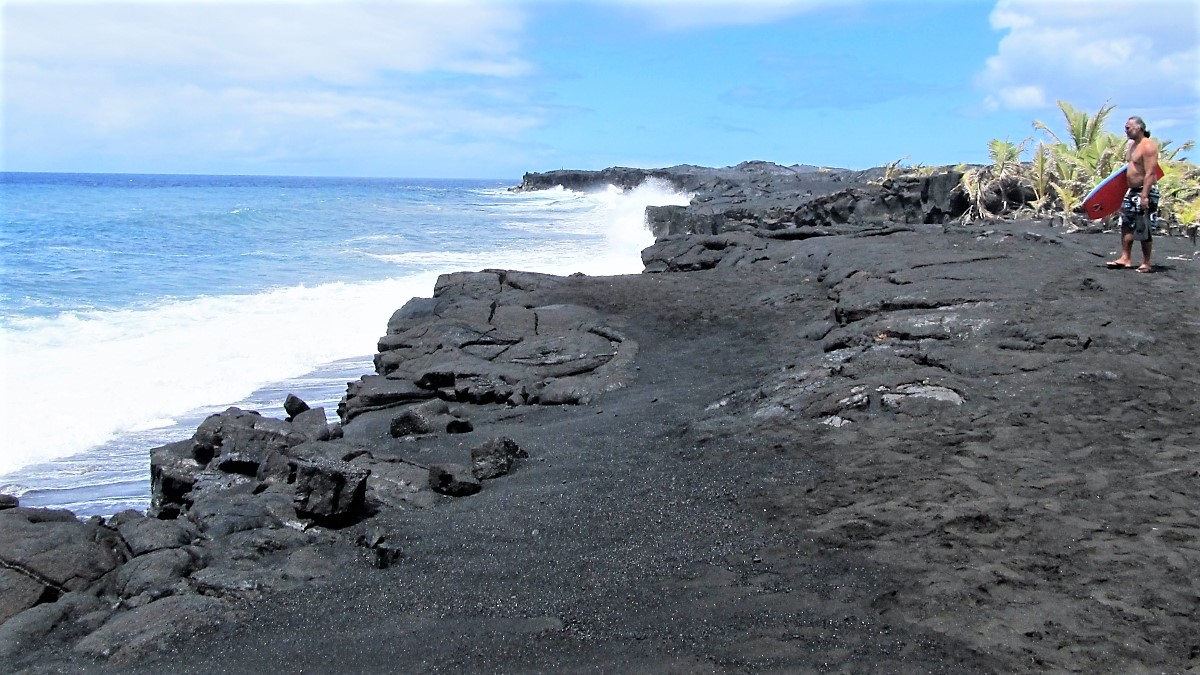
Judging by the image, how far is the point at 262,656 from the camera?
459cm

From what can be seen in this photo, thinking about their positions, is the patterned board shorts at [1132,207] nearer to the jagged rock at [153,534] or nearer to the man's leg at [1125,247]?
the man's leg at [1125,247]

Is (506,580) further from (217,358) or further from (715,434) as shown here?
(217,358)

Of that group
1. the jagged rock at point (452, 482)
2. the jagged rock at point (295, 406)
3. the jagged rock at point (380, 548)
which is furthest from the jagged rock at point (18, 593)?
the jagged rock at point (295, 406)

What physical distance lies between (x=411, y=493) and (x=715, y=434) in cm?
226

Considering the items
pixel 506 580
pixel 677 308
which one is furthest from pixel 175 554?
pixel 677 308

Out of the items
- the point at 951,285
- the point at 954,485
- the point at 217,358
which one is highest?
the point at 951,285

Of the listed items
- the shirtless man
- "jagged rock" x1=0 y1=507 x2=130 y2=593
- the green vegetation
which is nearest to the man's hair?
the shirtless man

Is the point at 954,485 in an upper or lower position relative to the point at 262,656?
upper

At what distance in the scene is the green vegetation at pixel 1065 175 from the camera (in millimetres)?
15459

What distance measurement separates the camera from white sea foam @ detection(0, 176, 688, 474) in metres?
10.4

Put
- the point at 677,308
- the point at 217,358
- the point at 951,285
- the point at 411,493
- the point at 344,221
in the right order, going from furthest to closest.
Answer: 1. the point at 344,221
2. the point at 217,358
3. the point at 677,308
4. the point at 951,285
5. the point at 411,493

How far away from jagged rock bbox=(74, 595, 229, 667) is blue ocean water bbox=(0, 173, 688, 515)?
328 centimetres

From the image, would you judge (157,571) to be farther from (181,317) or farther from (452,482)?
(181,317)

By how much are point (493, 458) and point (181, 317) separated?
11.2 m
